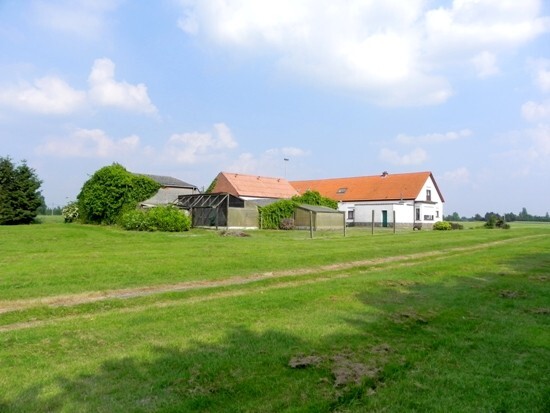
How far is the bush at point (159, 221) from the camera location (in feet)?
107

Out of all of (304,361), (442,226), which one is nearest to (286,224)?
(442,226)

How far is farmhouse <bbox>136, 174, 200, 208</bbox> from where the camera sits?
42222mm

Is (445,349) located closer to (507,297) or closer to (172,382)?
(172,382)

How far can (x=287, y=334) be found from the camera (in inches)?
252

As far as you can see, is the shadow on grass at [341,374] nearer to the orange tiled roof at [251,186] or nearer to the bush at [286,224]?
the bush at [286,224]

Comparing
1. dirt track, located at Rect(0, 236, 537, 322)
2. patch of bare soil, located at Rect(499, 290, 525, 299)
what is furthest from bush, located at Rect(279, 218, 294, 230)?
patch of bare soil, located at Rect(499, 290, 525, 299)

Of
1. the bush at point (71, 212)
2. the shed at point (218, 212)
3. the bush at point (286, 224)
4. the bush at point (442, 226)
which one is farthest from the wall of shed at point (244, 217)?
the bush at point (442, 226)

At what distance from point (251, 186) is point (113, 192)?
647 inches

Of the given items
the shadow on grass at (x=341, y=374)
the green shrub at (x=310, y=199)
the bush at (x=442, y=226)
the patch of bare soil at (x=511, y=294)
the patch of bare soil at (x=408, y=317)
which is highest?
the green shrub at (x=310, y=199)

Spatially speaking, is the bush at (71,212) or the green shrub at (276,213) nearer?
the green shrub at (276,213)

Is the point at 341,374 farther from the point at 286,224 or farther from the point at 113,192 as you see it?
the point at 113,192

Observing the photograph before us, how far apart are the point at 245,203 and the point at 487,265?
28.0 m

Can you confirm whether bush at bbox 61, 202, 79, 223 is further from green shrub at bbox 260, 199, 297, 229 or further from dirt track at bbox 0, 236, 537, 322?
dirt track at bbox 0, 236, 537, 322

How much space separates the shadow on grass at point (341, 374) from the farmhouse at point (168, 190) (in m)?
35.8
